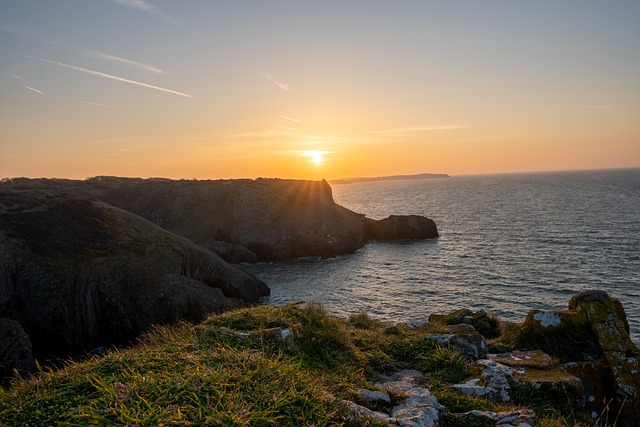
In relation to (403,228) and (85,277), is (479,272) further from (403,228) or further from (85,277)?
(85,277)

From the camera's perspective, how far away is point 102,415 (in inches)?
163

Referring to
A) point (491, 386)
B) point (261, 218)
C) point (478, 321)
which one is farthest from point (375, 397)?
point (261, 218)

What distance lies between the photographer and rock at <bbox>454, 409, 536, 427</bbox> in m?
6.11

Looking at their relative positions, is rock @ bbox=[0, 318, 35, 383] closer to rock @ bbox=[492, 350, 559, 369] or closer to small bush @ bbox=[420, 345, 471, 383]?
small bush @ bbox=[420, 345, 471, 383]

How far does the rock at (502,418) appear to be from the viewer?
6.11 metres

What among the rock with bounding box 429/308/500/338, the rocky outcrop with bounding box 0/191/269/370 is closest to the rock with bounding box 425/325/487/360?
the rock with bounding box 429/308/500/338

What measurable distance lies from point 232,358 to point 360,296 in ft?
112

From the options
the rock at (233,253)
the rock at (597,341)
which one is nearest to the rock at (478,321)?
the rock at (597,341)

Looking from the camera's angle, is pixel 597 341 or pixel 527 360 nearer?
pixel 527 360

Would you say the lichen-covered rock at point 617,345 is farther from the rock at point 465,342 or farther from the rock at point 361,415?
the rock at point 361,415

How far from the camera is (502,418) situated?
632cm

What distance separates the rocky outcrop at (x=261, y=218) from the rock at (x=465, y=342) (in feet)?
167

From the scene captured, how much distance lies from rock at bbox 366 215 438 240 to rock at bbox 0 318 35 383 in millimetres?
60906

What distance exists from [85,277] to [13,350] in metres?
7.77
